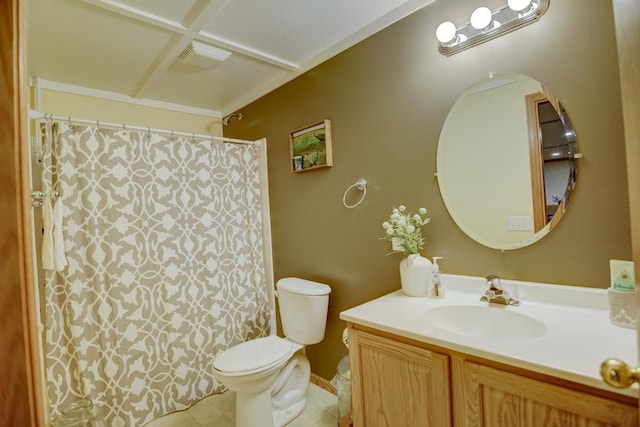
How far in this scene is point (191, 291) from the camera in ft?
6.76

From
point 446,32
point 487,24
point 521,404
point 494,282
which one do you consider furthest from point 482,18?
point 521,404

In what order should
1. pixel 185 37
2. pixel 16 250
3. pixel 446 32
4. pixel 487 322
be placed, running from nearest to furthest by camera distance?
pixel 16 250
pixel 487 322
pixel 446 32
pixel 185 37

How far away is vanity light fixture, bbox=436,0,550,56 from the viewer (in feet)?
3.78

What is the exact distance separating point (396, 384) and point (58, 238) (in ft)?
5.91

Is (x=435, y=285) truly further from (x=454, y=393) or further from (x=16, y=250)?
(x=16, y=250)

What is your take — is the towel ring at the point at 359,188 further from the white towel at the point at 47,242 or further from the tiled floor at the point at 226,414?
the white towel at the point at 47,242

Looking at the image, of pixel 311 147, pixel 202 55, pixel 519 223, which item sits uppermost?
pixel 202 55

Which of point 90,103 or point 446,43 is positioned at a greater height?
point 90,103

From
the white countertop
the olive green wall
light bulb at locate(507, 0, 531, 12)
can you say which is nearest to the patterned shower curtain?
the olive green wall

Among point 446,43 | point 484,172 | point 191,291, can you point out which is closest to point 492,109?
point 484,172

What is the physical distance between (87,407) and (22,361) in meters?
1.67

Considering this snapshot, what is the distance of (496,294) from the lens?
1.21 m

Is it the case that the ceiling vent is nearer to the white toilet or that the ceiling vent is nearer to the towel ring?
the towel ring

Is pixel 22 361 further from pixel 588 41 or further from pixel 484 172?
pixel 588 41
